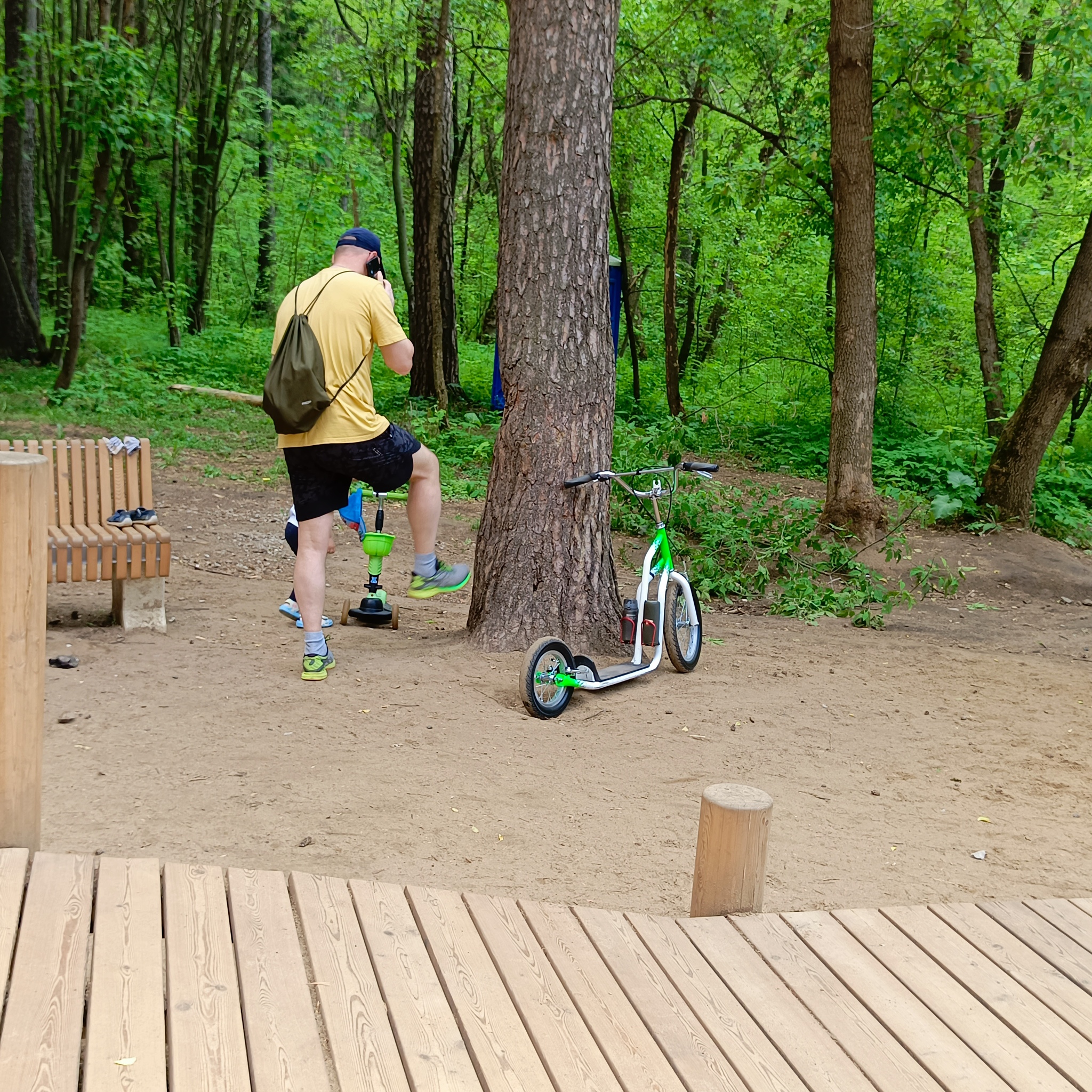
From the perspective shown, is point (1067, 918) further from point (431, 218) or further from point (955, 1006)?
point (431, 218)

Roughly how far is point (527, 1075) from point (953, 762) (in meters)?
3.54

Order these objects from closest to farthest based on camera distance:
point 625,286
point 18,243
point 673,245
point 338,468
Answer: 1. point 338,468
2. point 673,245
3. point 18,243
4. point 625,286

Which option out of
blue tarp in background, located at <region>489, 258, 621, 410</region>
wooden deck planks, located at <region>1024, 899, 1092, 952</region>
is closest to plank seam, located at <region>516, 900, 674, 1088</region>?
wooden deck planks, located at <region>1024, 899, 1092, 952</region>

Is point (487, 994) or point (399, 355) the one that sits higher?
point (399, 355)

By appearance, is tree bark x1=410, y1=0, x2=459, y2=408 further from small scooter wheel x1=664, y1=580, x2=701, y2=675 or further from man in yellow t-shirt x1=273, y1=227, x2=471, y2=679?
man in yellow t-shirt x1=273, y1=227, x2=471, y2=679

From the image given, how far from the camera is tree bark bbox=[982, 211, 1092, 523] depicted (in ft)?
34.2

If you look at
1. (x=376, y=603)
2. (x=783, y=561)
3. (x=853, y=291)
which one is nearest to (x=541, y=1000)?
(x=376, y=603)

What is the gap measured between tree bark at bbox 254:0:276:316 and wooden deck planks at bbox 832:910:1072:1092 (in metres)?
23.0

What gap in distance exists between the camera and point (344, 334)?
528cm

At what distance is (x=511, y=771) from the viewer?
187 inches

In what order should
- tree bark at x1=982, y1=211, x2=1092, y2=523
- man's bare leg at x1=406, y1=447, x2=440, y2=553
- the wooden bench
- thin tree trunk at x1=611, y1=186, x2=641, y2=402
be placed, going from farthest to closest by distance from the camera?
thin tree trunk at x1=611, y1=186, x2=641, y2=402 → tree bark at x1=982, y1=211, x2=1092, y2=523 → the wooden bench → man's bare leg at x1=406, y1=447, x2=440, y2=553

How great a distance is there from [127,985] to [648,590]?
396 cm

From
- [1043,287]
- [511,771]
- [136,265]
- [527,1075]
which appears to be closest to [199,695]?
[511,771]

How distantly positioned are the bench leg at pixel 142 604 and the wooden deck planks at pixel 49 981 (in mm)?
3493
